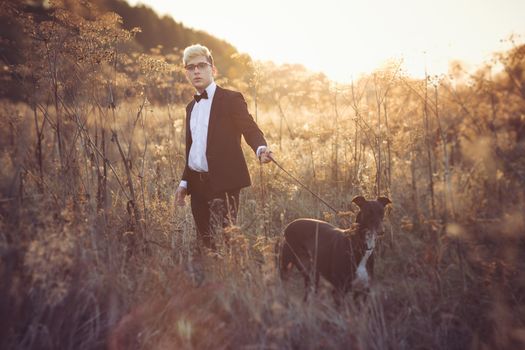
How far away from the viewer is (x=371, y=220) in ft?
10.6

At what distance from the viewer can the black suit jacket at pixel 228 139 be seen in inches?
160

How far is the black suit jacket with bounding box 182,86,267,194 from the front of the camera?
407 cm

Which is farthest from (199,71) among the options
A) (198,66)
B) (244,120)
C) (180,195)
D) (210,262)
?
(210,262)

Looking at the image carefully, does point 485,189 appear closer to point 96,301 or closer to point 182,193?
point 182,193

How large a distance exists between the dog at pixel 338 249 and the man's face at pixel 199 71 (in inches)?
61.9

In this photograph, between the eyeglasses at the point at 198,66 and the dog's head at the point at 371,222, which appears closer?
the dog's head at the point at 371,222

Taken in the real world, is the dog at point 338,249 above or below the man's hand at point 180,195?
below

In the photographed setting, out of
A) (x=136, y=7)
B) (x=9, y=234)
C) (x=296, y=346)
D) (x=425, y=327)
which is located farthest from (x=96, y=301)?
(x=136, y=7)

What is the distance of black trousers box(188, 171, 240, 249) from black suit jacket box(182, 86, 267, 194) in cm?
12

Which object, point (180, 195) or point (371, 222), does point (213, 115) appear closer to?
point (180, 195)

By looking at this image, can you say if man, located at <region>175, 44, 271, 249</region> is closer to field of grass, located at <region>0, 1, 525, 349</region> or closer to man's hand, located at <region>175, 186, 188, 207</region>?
man's hand, located at <region>175, 186, 188, 207</region>

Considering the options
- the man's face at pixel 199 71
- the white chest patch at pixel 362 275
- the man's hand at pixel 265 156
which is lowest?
the white chest patch at pixel 362 275

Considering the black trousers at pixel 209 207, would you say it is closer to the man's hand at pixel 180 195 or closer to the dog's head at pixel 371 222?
the man's hand at pixel 180 195

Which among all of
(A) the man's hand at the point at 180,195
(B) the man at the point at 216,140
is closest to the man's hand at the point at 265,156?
(B) the man at the point at 216,140
